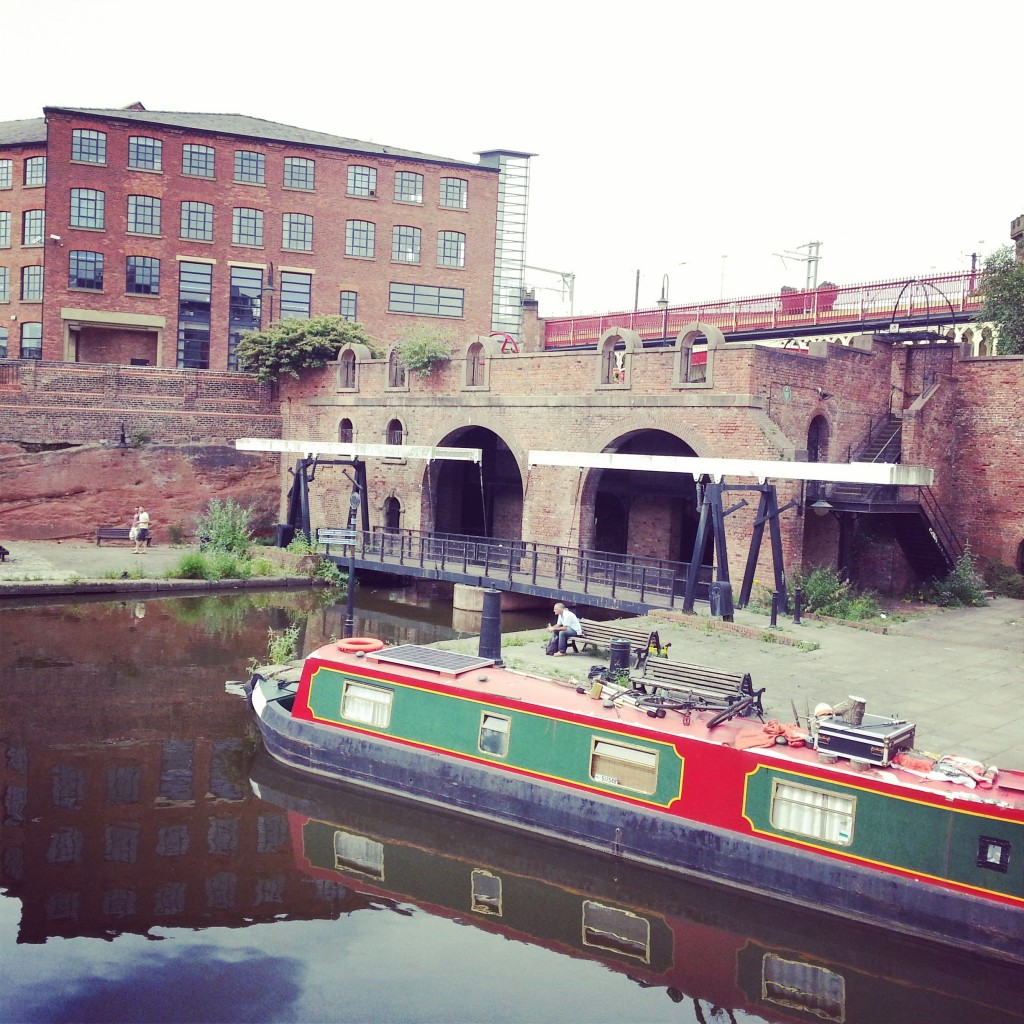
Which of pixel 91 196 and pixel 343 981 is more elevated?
pixel 91 196

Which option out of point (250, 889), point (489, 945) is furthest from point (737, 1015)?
point (250, 889)

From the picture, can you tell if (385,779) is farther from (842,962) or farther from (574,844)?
(842,962)

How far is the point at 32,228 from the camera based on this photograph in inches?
1517

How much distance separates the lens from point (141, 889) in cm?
960

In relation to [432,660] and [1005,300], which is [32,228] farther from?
[432,660]

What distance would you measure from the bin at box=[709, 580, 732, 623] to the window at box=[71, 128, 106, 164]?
91.9 feet

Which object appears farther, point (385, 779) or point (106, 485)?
point (106, 485)

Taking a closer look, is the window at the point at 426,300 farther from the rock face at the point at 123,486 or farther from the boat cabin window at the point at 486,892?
the boat cabin window at the point at 486,892

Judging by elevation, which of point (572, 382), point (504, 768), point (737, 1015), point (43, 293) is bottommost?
point (737, 1015)

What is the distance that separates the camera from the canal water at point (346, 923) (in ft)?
27.0

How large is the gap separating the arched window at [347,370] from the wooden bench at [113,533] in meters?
6.65

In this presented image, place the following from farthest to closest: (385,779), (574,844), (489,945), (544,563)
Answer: (544,563)
(385,779)
(574,844)
(489,945)

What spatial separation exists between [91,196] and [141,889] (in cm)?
3159

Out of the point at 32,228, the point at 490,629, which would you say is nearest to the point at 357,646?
the point at 490,629
